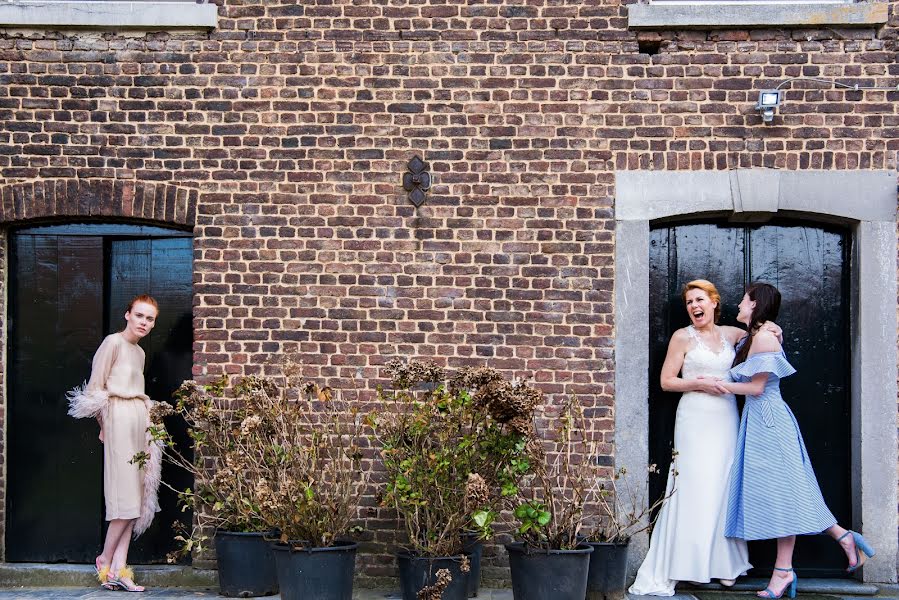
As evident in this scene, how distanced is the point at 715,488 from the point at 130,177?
14.7ft

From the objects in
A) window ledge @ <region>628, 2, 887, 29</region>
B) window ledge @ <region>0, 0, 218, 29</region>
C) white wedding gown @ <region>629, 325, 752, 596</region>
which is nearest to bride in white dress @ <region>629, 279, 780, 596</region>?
white wedding gown @ <region>629, 325, 752, 596</region>

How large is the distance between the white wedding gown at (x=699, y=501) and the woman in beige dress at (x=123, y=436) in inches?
129

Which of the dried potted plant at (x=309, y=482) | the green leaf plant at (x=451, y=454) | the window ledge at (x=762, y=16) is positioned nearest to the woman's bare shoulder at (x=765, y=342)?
the green leaf plant at (x=451, y=454)

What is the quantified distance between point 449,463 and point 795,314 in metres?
2.75

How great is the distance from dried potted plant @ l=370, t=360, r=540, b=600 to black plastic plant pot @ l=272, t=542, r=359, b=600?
38 cm

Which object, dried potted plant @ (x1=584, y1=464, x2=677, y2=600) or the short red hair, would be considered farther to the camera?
the short red hair

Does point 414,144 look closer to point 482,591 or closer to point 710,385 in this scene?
point 710,385

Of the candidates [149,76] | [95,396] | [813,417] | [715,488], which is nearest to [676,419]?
[715,488]

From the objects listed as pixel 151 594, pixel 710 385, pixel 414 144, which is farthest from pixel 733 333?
pixel 151 594

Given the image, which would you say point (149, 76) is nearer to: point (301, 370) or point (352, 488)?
point (301, 370)

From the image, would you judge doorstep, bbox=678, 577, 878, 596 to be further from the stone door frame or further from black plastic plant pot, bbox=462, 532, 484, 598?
black plastic plant pot, bbox=462, 532, 484, 598

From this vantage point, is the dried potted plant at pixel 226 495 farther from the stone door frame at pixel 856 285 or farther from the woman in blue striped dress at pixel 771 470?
the woman in blue striped dress at pixel 771 470

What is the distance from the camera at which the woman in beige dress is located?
19.9 feet

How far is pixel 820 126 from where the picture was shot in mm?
6410
